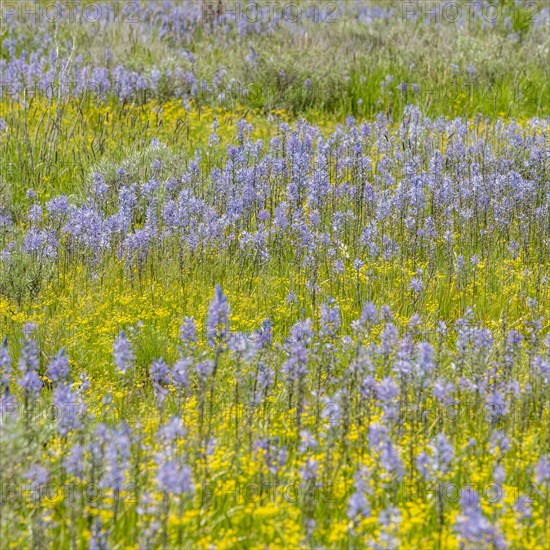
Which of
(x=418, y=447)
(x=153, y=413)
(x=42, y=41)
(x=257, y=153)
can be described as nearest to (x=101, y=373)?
(x=153, y=413)

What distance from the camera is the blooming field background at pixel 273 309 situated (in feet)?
8.79

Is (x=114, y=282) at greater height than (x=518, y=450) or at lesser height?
lesser

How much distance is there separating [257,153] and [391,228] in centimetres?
136

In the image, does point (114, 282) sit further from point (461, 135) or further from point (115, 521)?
point (461, 135)

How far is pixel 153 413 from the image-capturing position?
3.49m

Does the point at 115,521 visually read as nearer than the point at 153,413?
Yes

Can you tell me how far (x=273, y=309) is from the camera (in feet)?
15.0

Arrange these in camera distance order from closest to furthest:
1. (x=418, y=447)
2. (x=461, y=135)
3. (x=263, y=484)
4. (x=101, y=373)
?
(x=263, y=484) → (x=418, y=447) → (x=101, y=373) → (x=461, y=135)

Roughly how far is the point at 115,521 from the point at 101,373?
159 centimetres

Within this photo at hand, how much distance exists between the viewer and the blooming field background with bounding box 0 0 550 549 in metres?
2.68

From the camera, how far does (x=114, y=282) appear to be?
15.8 ft

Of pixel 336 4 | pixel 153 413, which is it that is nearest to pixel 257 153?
pixel 153 413

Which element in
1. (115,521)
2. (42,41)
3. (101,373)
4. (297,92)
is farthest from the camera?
(42,41)

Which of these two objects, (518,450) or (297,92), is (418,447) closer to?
(518,450)
